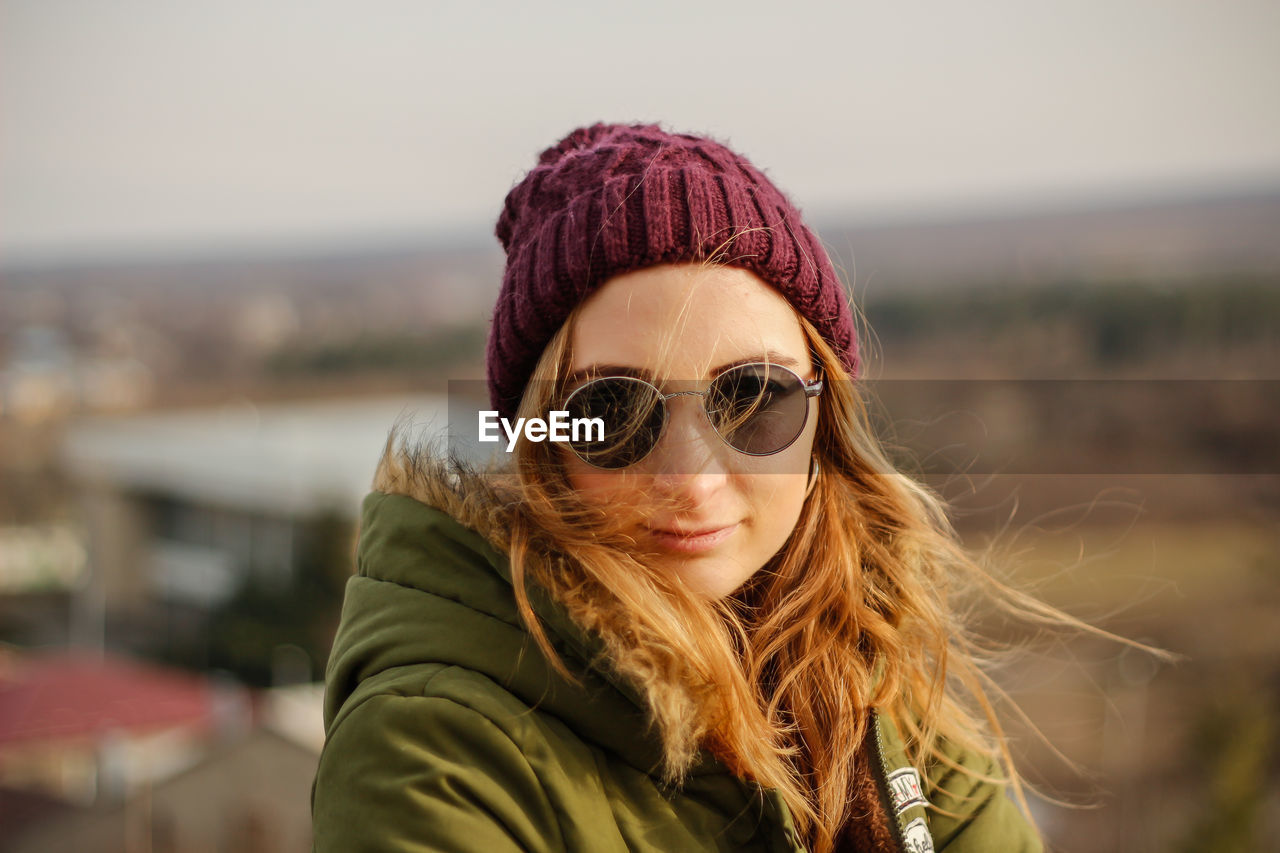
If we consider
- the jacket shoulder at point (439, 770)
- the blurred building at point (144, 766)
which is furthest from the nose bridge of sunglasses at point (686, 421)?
the blurred building at point (144, 766)

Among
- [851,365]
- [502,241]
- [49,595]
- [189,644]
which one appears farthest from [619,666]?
[49,595]

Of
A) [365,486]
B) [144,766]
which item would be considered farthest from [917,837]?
[365,486]

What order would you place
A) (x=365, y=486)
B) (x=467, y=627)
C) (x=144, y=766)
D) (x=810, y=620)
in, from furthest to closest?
(x=365, y=486) → (x=144, y=766) → (x=810, y=620) → (x=467, y=627)

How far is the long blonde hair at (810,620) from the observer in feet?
4.37

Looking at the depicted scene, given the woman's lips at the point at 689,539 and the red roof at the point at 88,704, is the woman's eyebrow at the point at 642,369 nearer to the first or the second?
the woman's lips at the point at 689,539

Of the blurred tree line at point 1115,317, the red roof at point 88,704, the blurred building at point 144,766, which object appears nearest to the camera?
the blurred building at point 144,766

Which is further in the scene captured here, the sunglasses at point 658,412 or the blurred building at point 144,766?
the blurred building at point 144,766

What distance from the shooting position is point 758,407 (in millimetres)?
1418

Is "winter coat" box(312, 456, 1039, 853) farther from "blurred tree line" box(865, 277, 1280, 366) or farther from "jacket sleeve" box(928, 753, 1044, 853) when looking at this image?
"blurred tree line" box(865, 277, 1280, 366)

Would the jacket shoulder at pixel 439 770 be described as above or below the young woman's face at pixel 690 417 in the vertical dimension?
below

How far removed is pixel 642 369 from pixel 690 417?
0.09 meters

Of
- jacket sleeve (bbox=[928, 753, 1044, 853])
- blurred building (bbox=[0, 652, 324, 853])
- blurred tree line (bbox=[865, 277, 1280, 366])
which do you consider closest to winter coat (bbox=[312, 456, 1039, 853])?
jacket sleeve (bbox=[928, 753, 1044, 853])

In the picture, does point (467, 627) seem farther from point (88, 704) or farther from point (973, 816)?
point (88, 704)

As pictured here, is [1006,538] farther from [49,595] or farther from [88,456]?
[49,595]
